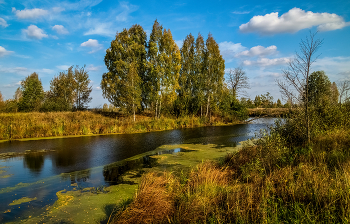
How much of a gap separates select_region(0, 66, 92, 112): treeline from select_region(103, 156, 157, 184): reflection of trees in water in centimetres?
2134

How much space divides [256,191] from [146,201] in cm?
240

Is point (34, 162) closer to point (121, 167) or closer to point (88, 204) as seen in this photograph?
point (121, 167)

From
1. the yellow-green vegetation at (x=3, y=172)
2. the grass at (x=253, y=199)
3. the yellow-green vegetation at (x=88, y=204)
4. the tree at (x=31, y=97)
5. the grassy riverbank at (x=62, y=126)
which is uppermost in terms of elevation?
the tree at (x=31, y=97)

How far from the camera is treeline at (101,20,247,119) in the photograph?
936 inches

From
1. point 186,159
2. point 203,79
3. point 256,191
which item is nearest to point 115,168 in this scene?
point 186,159

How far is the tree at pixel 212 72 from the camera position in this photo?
28.5m

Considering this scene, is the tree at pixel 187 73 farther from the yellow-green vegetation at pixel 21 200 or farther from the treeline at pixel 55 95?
the yellow-green vegetation at pixel 21 200

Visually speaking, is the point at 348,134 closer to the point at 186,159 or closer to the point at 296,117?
the point at 296,117

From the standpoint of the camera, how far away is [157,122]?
22641 millimetres

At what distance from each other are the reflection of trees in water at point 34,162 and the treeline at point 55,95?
17.5 metres

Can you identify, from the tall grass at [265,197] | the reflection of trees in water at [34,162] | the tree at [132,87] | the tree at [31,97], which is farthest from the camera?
the tree at [31,97]

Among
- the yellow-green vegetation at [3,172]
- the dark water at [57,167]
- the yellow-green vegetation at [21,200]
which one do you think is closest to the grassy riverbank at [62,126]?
the dark water at [57,167]

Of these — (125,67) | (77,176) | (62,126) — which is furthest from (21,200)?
(125,67)

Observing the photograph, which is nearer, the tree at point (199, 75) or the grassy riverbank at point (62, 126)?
the grassy riverbank at point (62, 126)
